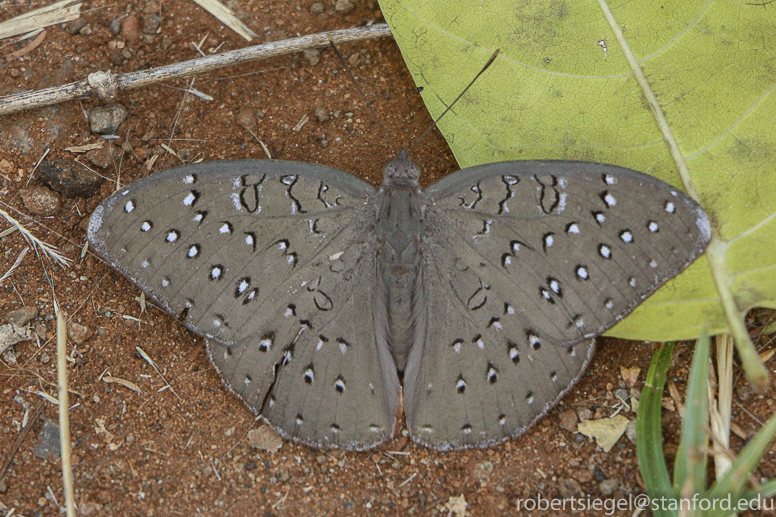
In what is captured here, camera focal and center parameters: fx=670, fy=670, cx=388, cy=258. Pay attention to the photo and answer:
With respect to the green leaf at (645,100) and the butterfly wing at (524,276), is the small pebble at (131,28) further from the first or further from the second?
the butterfly wing at (524,276)

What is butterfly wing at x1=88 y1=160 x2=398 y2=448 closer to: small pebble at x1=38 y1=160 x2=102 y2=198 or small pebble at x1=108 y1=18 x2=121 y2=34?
small pebble at x1=38 y1=160 x2=102 y2=198

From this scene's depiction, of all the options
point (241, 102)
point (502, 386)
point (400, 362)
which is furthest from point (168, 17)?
point (502, 386)

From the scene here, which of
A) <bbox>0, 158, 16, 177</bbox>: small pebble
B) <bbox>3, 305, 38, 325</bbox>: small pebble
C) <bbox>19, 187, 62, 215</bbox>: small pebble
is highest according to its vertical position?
<bbox>0, 158, 16, 177</bbox>: small pebble

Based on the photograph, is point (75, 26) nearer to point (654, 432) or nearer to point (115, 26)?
point (115, 26)

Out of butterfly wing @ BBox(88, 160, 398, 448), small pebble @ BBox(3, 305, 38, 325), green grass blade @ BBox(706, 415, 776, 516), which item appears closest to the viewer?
green grass blade @ BBox(706, 415, 776, 516)

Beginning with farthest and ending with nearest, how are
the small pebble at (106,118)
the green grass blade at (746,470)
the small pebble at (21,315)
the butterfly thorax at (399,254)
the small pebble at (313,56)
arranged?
1. the small pebble at (313,56)
2. the small pebble at (106,118)
3. the small pebble at (21,315)
4. the butterfly thorax at (399,254)
5. the green grass blade at (746,470)

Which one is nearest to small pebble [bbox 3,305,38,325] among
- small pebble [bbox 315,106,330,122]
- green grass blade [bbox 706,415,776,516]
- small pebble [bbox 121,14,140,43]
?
small pebble [bbox 121,14,140,43]

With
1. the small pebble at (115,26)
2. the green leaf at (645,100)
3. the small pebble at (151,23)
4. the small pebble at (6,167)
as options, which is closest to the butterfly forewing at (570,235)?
the green leaf at (645,100)

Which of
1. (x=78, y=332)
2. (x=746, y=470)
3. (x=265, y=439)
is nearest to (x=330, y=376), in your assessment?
(x=265, y=439)
